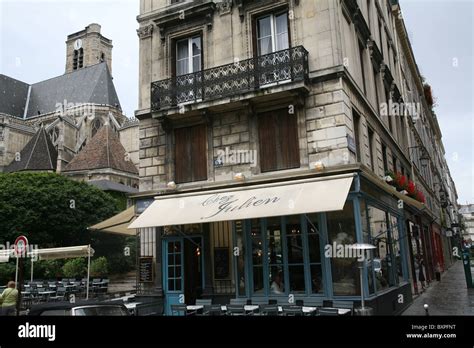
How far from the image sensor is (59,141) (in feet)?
178

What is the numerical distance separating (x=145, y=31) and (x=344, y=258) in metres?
10.1

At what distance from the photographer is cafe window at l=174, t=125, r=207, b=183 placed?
1296 cm

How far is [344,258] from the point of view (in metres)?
10.3

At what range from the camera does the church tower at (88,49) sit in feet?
259

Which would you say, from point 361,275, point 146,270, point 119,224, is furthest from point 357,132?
point 119,224

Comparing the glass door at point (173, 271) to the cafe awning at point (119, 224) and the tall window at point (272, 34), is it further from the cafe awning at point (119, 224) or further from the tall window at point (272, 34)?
the tall window at point (272, 34)

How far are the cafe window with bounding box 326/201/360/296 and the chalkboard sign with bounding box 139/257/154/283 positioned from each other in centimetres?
564

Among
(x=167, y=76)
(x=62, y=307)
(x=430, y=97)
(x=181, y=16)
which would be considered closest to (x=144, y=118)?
(x=167, y=76)

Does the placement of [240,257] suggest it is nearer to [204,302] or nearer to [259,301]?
[259,301]

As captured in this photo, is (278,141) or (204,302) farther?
(278,141)

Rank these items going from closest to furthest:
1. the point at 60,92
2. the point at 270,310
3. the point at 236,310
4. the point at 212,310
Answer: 1. the point at 270,310
2. the point at 236,310
3. the point at 212,310
4. the point at 60,92

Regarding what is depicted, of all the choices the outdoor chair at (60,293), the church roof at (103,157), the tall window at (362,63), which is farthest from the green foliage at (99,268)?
the church roof at (103,157)

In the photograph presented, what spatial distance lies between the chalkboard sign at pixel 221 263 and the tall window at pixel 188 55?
232 inches
